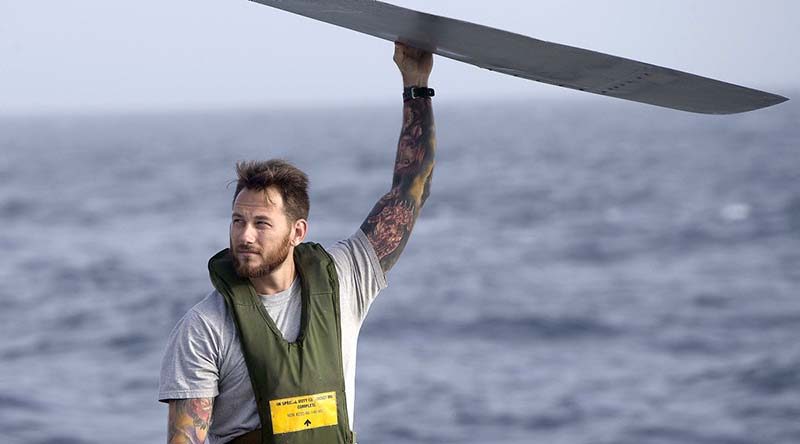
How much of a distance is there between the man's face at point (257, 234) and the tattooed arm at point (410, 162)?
0.55 metres

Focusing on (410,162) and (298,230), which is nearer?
(298,230)

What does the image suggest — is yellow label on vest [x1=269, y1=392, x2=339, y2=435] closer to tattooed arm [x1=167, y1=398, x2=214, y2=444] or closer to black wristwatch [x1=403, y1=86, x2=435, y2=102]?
tattooed arm [x1=167, y1=398, x2=214, y2=444]

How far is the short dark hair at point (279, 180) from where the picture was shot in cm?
441

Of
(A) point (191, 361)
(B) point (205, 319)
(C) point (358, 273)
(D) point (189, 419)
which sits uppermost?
(C) point (358, 273)

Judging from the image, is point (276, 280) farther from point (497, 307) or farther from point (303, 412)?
point (497, 307)

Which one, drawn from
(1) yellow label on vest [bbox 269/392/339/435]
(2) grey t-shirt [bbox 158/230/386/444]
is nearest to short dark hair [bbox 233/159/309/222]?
(2) grey t-shirt [bbox 158/230/386/444]

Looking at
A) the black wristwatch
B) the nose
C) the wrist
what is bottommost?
the nose

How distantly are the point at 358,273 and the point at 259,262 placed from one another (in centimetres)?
47

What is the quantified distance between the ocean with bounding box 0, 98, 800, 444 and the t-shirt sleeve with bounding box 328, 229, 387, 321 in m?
0.69

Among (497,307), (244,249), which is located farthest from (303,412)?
(497,307)

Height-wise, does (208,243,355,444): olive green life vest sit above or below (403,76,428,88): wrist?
below

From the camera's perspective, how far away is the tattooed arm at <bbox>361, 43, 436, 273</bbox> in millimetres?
4914

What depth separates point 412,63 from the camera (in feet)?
16.8

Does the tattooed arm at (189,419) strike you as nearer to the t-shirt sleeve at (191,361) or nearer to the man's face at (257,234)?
the t-shirt sleeve at (191,361)
